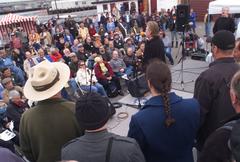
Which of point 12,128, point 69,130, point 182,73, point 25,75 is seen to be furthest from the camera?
point 25,75

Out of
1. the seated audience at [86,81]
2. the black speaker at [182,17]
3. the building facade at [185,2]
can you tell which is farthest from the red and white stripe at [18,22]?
the black speaker at [182,17]

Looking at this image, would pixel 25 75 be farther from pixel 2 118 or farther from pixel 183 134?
pixel 183 134

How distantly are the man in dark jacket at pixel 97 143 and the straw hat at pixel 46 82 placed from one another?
656 millimetres

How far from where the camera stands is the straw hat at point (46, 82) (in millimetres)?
2074

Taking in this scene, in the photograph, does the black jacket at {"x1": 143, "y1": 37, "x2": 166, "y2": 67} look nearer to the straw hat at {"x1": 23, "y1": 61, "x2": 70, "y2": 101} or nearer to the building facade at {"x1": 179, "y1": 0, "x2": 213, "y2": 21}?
the straw hat at {"x1": 23, "y1": 61, "x2": 70, "y2": 101}

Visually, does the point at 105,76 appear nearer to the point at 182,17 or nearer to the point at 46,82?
the point at 182,17

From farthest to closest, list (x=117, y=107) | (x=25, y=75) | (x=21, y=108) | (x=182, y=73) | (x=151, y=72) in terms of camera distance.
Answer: (x=25, y=75) < (x=182, y=73) < (x=117, y=107) < (x=21, y=108) < (x=151, y=72)

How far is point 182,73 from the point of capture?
6.56 m

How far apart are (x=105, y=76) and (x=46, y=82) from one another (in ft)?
15.6

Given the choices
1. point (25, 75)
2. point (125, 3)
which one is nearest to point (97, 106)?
point (25, 75)

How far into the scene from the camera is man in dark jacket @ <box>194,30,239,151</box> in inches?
82.1

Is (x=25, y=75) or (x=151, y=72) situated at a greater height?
(x=151, y=72)

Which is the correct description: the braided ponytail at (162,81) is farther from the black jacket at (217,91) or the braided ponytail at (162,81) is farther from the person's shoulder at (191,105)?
the black jacket at (217,91)

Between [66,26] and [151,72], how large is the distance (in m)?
12.6
